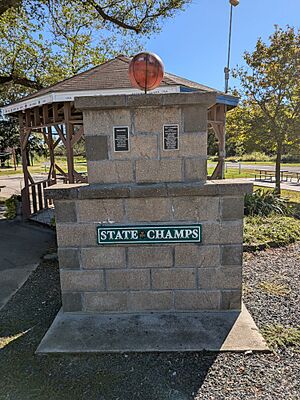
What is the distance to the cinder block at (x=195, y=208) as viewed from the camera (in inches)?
118

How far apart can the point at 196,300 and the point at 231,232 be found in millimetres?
868

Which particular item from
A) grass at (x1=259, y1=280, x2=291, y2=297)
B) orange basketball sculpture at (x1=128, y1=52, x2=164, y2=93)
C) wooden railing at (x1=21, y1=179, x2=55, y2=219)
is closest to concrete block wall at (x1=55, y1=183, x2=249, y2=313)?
grass at (x1=259, y1=280, x2=291, y2=297)

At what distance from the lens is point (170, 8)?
11039mm

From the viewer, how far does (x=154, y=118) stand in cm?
297

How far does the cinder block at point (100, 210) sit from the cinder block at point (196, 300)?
111cm

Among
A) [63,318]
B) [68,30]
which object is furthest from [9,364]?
[68,30]

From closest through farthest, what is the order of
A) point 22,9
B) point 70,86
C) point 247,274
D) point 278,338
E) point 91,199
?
1. point 278,338
2. point 91,199
3. point 247,274
4. point 70,86
5. point 22,9

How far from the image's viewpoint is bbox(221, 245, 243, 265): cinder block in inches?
123

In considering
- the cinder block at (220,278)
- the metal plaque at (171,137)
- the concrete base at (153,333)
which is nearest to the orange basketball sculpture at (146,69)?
the metal plaque at (171,137)

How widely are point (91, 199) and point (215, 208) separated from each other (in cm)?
131

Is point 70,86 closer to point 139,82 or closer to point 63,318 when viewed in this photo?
point 139,82

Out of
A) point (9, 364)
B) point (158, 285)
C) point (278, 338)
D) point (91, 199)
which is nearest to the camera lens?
point (9, 364)

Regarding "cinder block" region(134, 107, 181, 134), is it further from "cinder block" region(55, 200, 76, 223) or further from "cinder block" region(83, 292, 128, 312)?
"cinder block" region(83, 292, 128, 312)

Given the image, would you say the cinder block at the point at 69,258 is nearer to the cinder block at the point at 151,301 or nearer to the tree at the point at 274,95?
the cinder block at the point at 151,301
